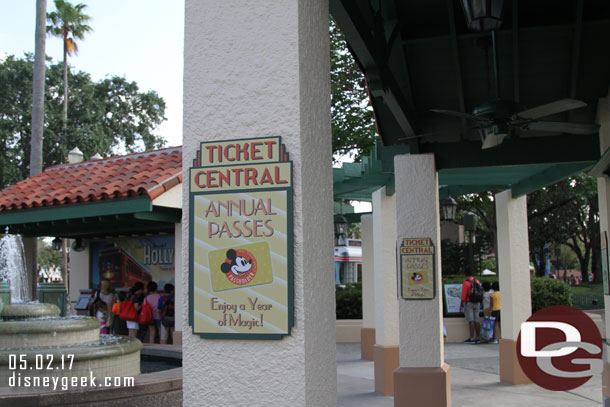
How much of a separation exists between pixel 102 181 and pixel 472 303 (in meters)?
9.95

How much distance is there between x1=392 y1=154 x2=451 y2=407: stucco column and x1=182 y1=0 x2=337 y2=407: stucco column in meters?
4.15

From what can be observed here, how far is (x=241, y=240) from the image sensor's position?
313 cm

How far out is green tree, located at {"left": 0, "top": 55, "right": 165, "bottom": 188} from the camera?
29.0m

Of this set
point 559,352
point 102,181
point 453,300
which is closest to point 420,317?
point 559,352

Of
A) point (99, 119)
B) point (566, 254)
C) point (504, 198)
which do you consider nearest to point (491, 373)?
point (504, 198)

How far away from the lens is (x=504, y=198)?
35.1 feet

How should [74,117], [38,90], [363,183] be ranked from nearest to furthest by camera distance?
[363,183]
[38,90]
[74,117]

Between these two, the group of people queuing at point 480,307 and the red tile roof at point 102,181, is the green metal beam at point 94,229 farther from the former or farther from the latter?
the group of people queuing at point 480,307

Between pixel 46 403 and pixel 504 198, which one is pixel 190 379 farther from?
pixel 504 198

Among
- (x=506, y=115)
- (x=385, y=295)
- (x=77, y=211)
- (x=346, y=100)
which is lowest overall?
(x=385, y=295)

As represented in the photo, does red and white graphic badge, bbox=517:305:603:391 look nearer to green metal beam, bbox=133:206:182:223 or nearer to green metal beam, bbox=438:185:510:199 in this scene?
green metal beam, bbox=438:185:510:199

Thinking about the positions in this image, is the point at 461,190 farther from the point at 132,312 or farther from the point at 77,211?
the point at 77,211

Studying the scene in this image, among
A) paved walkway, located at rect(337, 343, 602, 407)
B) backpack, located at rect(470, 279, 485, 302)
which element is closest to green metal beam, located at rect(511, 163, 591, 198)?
paved walkway, located at rect(337, 343, 602, 407)

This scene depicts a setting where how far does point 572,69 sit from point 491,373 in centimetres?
736
